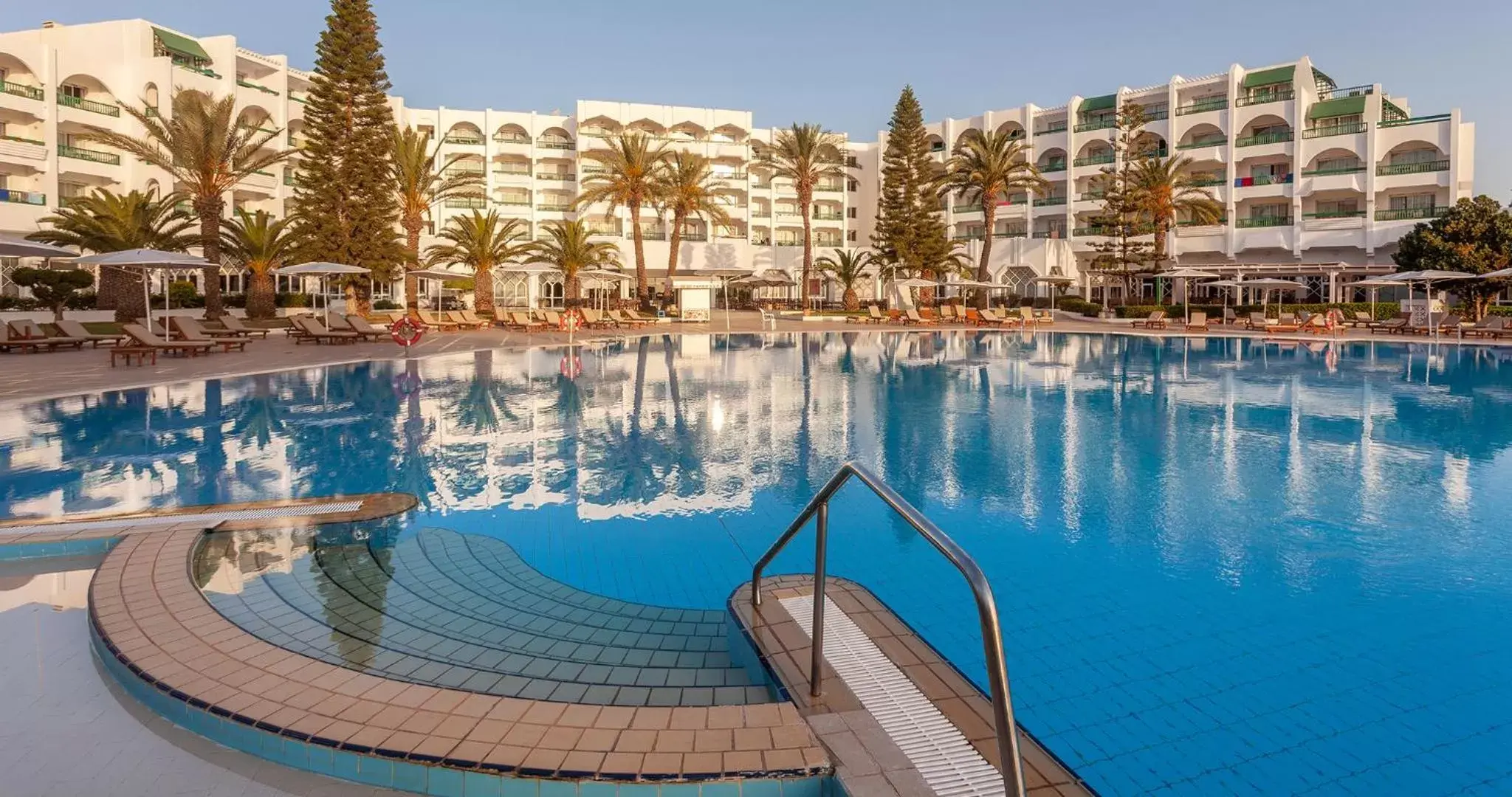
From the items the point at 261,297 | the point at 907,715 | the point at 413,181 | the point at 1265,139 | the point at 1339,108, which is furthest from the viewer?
the point at 1265,139

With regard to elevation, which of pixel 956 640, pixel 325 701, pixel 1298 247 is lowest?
pixel 956 640

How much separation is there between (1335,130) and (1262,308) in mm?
11946

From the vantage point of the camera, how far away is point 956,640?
465cm

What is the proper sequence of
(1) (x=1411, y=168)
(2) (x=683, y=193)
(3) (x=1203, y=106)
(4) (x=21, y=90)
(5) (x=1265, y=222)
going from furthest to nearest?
(3) (x=1203, y=106) < (5) (x=1265, y=222) < (2) (x=683, y=193) < (1) (x=1411, y=168) < (4) (x=21, y=90)

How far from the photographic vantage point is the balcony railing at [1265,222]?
149ft

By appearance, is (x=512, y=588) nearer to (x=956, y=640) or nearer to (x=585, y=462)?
(x=956, y=640)

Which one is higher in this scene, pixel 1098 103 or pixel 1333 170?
pixel 1098 103

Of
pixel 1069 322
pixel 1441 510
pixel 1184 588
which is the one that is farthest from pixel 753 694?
pixel 1069 322

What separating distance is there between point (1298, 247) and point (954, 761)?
4979cm

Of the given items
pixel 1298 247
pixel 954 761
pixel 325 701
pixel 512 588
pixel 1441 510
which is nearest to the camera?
pixel 954 761

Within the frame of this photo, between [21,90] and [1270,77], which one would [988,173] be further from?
[21,90]

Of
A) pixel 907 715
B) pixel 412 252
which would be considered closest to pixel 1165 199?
pixel 412 252

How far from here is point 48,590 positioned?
15.6 feet

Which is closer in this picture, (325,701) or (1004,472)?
(325,701)
